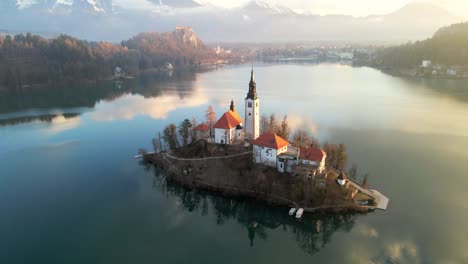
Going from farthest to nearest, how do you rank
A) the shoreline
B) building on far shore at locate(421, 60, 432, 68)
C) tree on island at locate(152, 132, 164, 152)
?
1. building on far shore at locate(421, 60, 432, 68)
2. tree on island at locate(152, 132, 164, 152)
3. the shoreline

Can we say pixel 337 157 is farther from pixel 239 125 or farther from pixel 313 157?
pixel 239 125

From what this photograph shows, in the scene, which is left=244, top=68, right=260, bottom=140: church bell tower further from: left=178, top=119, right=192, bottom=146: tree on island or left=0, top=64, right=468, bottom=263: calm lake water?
left=0, top=64, right=468, bottom=263: calm lake water

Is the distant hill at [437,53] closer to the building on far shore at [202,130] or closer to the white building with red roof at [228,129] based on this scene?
the white building with red roof at [228,129]

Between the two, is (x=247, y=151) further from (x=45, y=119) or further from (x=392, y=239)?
(x=45, y=119)

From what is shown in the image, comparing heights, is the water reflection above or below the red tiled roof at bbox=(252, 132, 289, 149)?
below

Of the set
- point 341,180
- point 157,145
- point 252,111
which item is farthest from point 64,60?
point 341,180

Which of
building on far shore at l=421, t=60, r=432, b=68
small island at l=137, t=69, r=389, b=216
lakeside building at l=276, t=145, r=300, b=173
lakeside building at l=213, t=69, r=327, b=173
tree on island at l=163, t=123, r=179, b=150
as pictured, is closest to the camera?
small island at l=137, t=69, r=389, b=216

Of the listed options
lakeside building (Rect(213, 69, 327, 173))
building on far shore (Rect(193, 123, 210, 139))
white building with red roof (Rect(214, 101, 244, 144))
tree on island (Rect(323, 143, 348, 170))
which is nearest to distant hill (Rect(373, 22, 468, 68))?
tree on island (Rect(323, 143, 348, 170))
